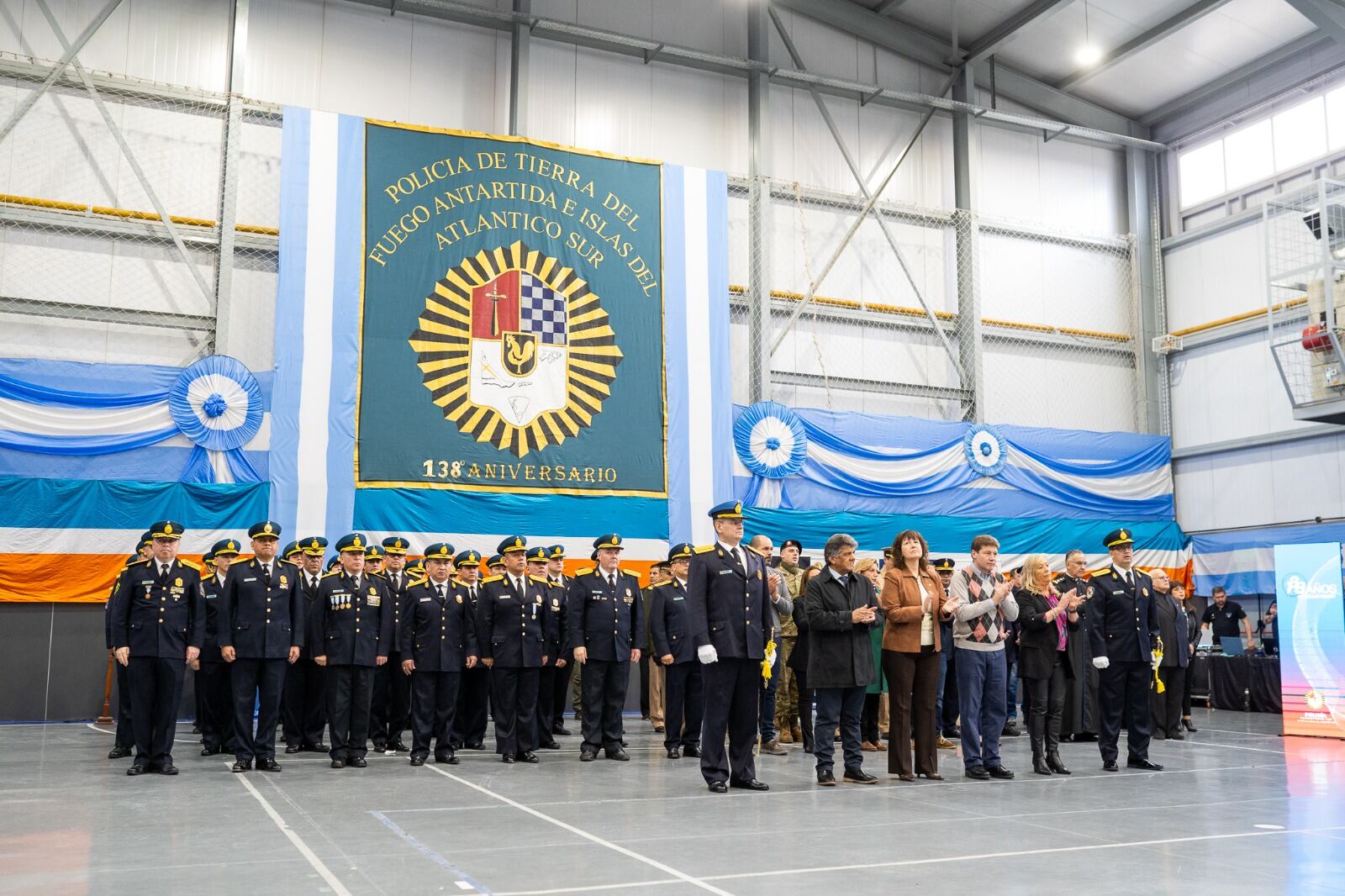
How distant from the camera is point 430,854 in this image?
471 centimetres

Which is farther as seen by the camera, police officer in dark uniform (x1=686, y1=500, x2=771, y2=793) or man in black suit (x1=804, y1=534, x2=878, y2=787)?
man in black suit (x1=804, y1=534, x2=878, y2=787)

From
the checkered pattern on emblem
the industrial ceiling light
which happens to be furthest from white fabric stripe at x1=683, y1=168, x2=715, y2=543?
the industrial ceiling light

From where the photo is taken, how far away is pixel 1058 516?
681 inches

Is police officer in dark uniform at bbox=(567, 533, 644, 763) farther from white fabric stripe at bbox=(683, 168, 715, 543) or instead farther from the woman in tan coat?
white fabric stripe at bbox=(683, 168, 715, 543)

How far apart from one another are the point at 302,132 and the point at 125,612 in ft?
24.3

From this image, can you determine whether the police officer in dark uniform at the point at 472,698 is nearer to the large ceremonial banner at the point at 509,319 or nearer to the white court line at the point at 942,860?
the large ceremonial banner at the point at 509,319

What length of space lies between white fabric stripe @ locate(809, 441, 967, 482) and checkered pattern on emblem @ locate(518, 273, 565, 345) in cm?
377

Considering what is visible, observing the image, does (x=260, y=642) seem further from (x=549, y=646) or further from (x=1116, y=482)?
(x=1116, y=482)

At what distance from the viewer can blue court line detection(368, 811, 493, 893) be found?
4.16 metres

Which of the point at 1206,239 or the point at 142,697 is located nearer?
the point at 142,697

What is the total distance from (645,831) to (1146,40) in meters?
15.6

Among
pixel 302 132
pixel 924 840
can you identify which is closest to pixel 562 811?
pixel 924 840

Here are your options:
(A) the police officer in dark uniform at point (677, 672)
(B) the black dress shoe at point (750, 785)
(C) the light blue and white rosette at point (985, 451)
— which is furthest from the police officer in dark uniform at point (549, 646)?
(C) the light blue and white rosette at point (985, 451)

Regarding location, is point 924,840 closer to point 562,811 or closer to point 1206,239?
point 562,811
